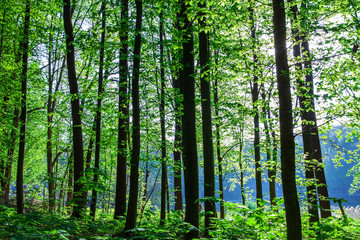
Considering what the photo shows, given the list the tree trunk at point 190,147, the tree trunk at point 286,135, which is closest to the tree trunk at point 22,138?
the tree trunk at point 190,147

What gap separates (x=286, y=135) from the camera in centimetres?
445

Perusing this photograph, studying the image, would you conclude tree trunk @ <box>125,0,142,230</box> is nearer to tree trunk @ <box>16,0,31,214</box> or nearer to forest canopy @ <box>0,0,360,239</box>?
forest canopy @ <box>0,0,360,239</box>

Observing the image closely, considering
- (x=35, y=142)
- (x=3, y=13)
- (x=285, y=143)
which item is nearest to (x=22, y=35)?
(x=3, y=13)

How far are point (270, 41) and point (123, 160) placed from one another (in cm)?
699

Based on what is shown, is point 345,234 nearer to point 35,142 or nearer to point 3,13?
point 3,13

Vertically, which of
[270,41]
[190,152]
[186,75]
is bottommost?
[190,152]

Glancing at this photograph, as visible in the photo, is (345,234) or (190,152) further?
(345,234)

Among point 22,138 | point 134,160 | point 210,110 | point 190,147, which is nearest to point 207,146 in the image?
point 210,110

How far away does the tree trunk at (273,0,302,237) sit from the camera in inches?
169

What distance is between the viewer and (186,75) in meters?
5.59

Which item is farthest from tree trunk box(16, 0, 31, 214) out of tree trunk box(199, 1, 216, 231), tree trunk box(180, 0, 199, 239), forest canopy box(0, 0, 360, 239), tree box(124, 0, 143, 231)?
tree trunk box(180, 0, 199, 239)

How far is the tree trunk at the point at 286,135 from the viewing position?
4293mm

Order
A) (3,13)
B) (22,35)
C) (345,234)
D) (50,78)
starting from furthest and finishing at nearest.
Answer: (50,78) → (3,13) → (22,35) → (345,234)

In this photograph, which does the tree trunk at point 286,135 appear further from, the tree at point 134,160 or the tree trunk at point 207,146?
the tree at point 134,160
